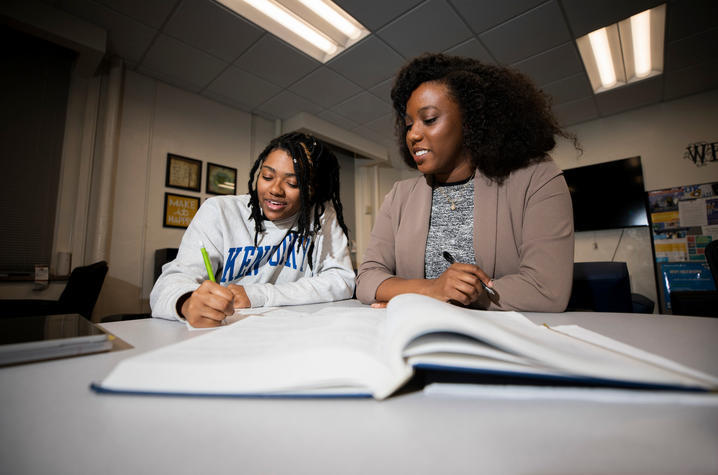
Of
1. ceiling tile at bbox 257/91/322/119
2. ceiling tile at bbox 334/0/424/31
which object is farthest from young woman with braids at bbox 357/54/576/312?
ceiling tile at bbox 257/91/322/119

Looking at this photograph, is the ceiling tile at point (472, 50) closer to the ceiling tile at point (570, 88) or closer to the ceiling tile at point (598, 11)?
the ceiling tile at point (598, 11)

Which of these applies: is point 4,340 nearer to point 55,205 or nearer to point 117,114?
point 55,205

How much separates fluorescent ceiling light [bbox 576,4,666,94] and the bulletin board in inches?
47.5

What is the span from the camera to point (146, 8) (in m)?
2.04

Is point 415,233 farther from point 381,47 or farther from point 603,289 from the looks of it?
point 381,47

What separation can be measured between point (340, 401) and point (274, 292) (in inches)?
25.3

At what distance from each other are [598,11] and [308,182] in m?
2.48

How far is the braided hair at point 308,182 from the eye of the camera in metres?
1.09

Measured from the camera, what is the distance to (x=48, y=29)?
201cm

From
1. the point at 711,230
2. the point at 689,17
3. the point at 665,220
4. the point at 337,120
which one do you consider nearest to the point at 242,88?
the point at 337,120

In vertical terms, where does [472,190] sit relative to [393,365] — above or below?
above

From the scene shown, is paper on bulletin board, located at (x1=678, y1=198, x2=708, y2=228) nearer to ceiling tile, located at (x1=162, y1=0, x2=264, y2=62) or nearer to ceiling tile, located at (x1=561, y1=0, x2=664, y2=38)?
ceiling tile, located at (x1=561, y1=0, x2=664, y2=38)

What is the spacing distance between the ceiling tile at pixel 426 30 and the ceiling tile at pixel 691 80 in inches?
83.6

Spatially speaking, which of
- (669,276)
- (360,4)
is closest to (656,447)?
(360,4)
